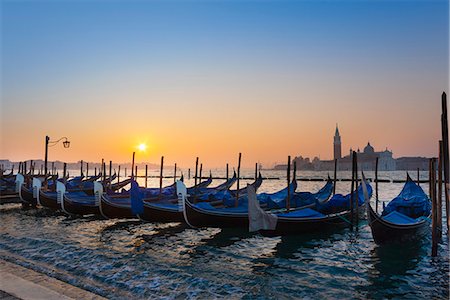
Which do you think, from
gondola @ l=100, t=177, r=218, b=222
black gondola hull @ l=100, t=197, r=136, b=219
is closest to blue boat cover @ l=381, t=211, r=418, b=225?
gondola @ l=100, t=177, r=218, b=222

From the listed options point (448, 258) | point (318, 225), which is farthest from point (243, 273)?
point (448, 258)

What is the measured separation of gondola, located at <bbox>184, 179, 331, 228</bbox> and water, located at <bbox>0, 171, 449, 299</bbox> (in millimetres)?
450

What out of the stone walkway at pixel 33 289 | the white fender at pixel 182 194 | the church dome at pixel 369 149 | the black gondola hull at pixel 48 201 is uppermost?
the church dome at pixel 369 149

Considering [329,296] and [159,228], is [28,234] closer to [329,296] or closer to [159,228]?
[159,228]

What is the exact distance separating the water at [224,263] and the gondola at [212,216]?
45 cm

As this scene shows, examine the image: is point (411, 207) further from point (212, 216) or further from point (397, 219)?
point (212, 216)

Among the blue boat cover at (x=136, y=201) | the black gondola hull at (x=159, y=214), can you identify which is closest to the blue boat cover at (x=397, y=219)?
the black gondola hull at (x=159, y=214)

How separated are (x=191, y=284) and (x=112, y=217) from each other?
27.7 feet

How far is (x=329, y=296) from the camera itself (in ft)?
19.9

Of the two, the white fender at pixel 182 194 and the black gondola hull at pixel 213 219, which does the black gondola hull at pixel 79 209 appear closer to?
the white fender at pixel 182 194

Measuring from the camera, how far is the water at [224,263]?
6.23m

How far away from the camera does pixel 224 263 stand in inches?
319

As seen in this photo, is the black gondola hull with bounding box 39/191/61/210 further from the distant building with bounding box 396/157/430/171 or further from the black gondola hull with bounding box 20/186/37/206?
the distant building with bounding box 396/157/430/171

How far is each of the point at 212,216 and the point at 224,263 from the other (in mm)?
3035
